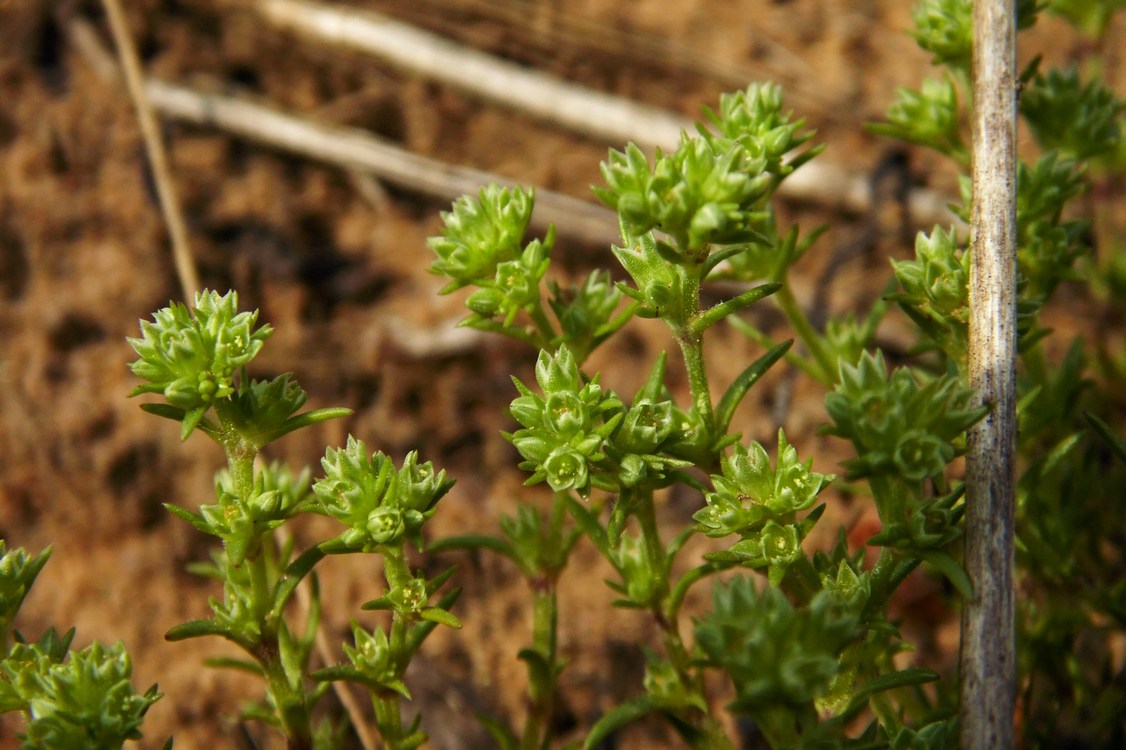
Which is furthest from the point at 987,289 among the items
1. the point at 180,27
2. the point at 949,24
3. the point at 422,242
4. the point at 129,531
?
the point at 180,27

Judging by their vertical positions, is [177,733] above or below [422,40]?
below

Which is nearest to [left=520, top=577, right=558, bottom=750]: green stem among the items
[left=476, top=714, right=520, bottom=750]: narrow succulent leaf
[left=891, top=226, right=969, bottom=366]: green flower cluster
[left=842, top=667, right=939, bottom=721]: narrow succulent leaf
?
[left=476, top=714, right=520, bottom=750]: narrow succulent leaf

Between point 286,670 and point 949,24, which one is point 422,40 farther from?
point 286,670

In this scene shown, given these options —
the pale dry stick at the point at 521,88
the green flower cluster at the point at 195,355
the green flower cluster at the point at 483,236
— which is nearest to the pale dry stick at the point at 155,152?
the pale dry stick at the point at 521,88

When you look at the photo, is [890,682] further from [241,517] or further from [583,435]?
[241,517]

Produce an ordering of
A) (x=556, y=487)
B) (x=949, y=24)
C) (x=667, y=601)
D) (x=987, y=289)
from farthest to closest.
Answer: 1. (x=949, y=24)
2. (x=667, y=601)
3. (x=987, y=289)
4. (x=556, y=487)

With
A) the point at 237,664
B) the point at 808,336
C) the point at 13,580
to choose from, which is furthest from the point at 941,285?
the point at 13,580
